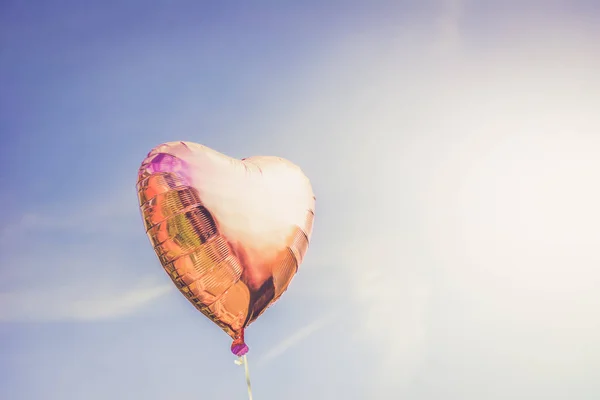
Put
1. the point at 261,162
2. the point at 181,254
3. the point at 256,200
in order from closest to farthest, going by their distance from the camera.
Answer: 1. the point at 181,254
2. the point at 256,200
3. the point at 261,162

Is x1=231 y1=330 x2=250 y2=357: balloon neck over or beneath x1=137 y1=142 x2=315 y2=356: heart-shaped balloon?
beneath

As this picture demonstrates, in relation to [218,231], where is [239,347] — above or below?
below

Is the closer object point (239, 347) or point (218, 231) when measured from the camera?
point (218, 231)

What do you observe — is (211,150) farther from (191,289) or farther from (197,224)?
(191,289)

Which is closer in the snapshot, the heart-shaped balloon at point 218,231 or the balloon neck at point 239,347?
the heart-shaped balloon at point 218,231

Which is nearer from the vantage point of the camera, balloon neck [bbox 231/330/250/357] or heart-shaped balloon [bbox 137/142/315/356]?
heart-shaped balloon [bbox 137/142/315/356]

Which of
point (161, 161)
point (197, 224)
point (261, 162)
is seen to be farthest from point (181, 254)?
point (261, 162)

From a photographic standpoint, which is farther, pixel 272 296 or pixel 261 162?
pixel 261 162

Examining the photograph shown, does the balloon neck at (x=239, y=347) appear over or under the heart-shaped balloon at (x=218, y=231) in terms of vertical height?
under
